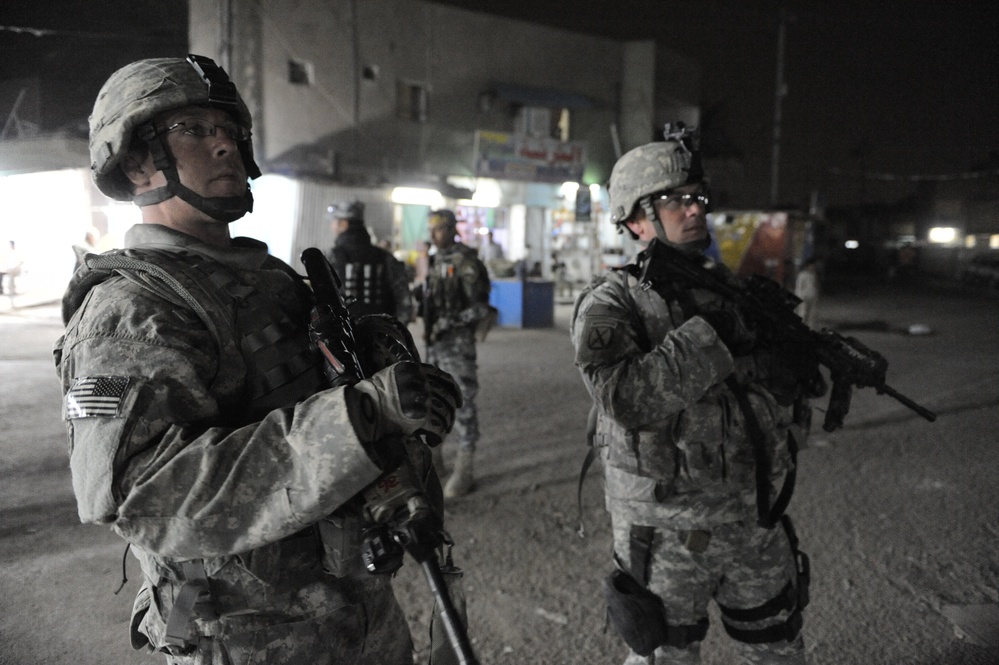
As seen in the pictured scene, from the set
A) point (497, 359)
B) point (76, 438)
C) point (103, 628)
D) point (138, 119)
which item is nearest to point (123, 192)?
point (138, 119)

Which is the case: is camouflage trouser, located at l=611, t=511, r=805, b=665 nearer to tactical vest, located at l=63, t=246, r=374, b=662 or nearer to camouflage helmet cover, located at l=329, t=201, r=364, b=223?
tactical vest, located at l=63, t=246, r=374, b=662

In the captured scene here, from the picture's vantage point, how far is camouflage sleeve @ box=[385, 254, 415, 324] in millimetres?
4913

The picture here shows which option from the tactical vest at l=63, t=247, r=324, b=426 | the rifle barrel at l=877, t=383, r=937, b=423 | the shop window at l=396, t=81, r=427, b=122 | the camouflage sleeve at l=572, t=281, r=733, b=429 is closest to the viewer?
the tactical vest at l=63, t=247, r=324, b=426

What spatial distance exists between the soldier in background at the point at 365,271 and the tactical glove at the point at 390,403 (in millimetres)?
3583

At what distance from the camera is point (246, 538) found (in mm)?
1110

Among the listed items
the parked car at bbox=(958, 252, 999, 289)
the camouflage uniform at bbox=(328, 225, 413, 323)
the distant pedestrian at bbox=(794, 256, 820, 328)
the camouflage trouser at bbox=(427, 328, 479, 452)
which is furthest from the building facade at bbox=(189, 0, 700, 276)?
the parked car at bbox=(958, 252, 999, 289)

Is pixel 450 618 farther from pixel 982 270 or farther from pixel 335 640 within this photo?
pixel 982 270

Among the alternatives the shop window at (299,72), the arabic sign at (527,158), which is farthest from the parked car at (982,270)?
the shop window at (299,72)

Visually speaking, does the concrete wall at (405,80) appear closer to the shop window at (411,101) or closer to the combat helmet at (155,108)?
the shop window at (411,101)

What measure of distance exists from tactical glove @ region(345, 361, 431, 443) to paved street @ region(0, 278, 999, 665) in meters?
1.22

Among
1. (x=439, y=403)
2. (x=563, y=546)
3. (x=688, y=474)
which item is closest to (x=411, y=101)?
(x=563, y=546)

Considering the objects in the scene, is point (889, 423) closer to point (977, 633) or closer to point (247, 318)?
point (977, 633)

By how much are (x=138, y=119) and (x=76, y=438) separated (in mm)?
700

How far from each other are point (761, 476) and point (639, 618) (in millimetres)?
612
